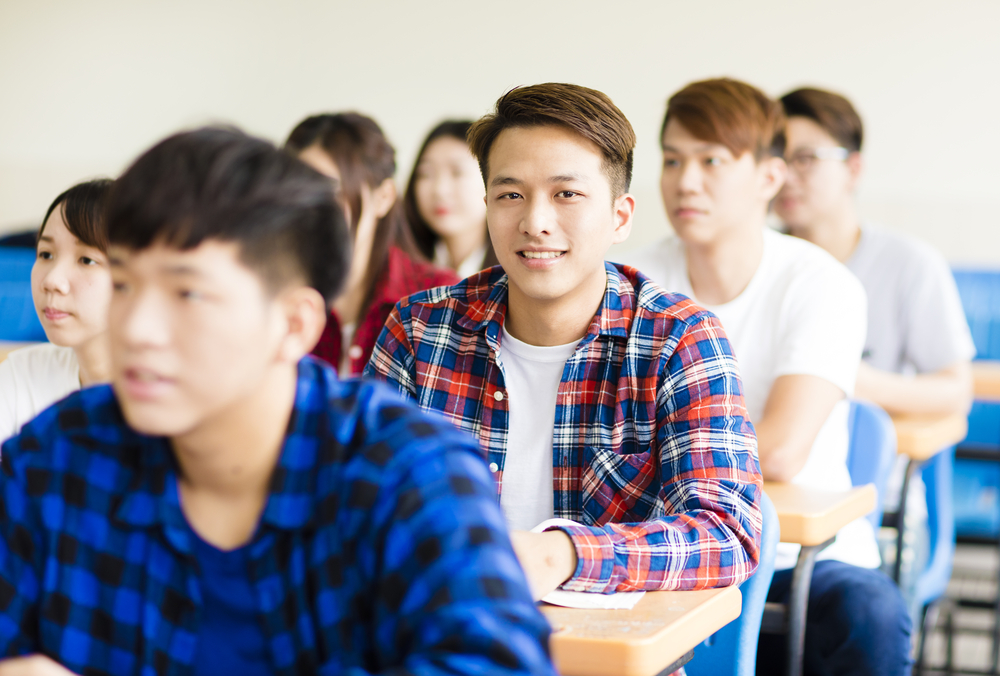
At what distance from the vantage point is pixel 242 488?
91cm

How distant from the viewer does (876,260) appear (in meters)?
2.94

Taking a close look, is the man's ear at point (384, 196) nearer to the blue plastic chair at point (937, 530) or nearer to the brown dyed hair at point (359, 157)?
the brown dyed hair at point (359, 157)

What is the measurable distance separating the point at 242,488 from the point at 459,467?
216 millimetres

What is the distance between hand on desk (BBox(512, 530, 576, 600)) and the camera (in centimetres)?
114

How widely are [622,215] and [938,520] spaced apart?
154 cm

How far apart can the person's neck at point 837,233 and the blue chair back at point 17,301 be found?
10.1 feet

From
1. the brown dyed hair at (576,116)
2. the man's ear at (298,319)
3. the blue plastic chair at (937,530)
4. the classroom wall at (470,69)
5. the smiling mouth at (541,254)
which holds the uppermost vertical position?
the classroom wall at (470,69)

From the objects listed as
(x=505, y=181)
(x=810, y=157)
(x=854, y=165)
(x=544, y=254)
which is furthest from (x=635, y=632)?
(x=854, y=165)

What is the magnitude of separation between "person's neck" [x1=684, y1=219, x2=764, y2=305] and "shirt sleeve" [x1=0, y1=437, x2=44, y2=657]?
5.15 ft

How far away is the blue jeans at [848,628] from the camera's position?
170 cm

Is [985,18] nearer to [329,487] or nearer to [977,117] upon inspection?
[977,117]

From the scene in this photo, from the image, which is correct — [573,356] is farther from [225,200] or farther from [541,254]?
[225,200]

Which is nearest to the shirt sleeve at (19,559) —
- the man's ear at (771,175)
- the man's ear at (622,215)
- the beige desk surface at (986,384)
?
the man's ear at (622,215)

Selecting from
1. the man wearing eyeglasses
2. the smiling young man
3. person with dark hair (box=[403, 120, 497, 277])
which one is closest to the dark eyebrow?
the smiling young man
